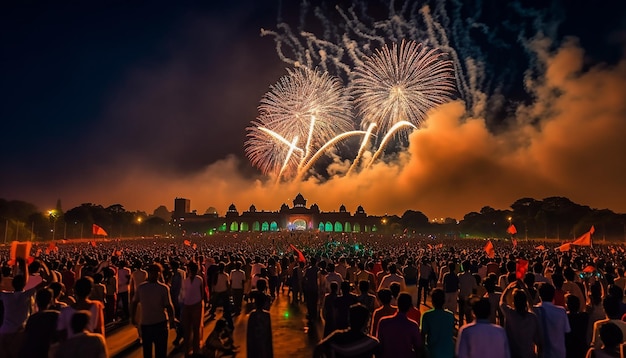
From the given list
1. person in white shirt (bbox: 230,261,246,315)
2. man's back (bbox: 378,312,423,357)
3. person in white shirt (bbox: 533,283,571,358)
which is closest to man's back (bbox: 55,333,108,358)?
man's back (bbox: 378,312,423,357)

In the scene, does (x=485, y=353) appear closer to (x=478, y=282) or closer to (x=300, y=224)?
(x=478, y=282)

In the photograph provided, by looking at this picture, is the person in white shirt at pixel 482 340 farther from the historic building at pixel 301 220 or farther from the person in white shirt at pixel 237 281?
the historic building at pixel 301 220

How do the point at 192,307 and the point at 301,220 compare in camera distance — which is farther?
the point at 301,220

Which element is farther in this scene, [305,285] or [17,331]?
[305,285]

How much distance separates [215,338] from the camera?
801 centimetres

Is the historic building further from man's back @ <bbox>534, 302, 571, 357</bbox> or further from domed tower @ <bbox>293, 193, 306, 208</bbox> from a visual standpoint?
→ man's back @ <bbox>534, 302, 571, 357</bbox>

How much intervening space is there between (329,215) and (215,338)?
110 m

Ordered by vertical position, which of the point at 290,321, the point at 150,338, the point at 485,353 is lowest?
the point at 290,321

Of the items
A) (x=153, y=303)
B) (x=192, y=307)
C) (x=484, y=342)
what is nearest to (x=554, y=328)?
(x=484, y=342)

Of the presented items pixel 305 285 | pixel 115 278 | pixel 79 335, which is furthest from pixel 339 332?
pixel 115 278

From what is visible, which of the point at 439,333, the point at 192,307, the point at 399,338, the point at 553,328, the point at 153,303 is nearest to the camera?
the point at 399,338

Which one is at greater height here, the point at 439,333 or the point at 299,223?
the point at 299,223

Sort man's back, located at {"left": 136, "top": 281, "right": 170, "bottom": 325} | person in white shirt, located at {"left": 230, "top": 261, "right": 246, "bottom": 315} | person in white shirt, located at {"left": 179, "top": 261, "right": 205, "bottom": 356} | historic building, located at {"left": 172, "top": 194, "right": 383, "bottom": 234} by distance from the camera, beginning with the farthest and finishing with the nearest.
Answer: historic building, located at {"left": 172, "top": 194, "right": 383, "bottom": 234} → person in white shirt, located at {"left": 230, "top": 261, "right": 246, "bottom": 315} → person in white shirt, located at {"left": 179, "top": 261, "right": 205, "bottom": 356} → man's back, located at {"left": 136, "top": 281, "right": 170, "bottom": 325}

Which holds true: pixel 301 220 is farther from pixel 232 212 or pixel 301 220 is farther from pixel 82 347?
pixel 82 347
